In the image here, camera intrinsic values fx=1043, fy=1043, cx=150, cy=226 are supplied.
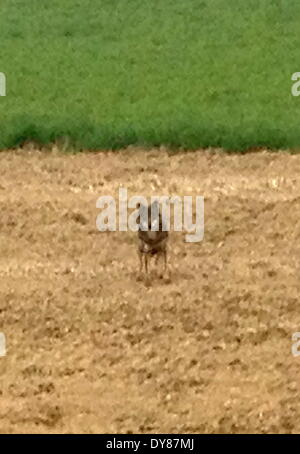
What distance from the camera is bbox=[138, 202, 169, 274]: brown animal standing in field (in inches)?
188

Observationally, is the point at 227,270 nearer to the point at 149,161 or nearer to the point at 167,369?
the point at 167,369

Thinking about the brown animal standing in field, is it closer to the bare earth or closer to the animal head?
the animal head

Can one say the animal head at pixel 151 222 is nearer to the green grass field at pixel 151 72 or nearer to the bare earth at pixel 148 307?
the bare earth at pixel 148 307

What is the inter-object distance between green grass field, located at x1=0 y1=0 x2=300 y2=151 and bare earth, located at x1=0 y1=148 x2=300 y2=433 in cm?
46

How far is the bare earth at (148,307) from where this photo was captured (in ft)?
13.1

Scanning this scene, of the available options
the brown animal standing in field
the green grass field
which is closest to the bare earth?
the brown animal standing in field

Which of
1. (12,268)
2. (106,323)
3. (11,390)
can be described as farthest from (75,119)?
(11,390)

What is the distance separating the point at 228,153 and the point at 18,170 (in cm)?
131

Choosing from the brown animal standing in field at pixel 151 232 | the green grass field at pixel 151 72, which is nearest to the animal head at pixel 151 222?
the brown animal standing in field at pixel 151 232

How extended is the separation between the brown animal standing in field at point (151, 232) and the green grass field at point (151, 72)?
1771 mm

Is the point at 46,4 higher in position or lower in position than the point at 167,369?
higher

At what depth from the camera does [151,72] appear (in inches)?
304

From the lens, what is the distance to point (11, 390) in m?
4.12

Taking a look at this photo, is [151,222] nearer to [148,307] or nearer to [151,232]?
[151,232]
